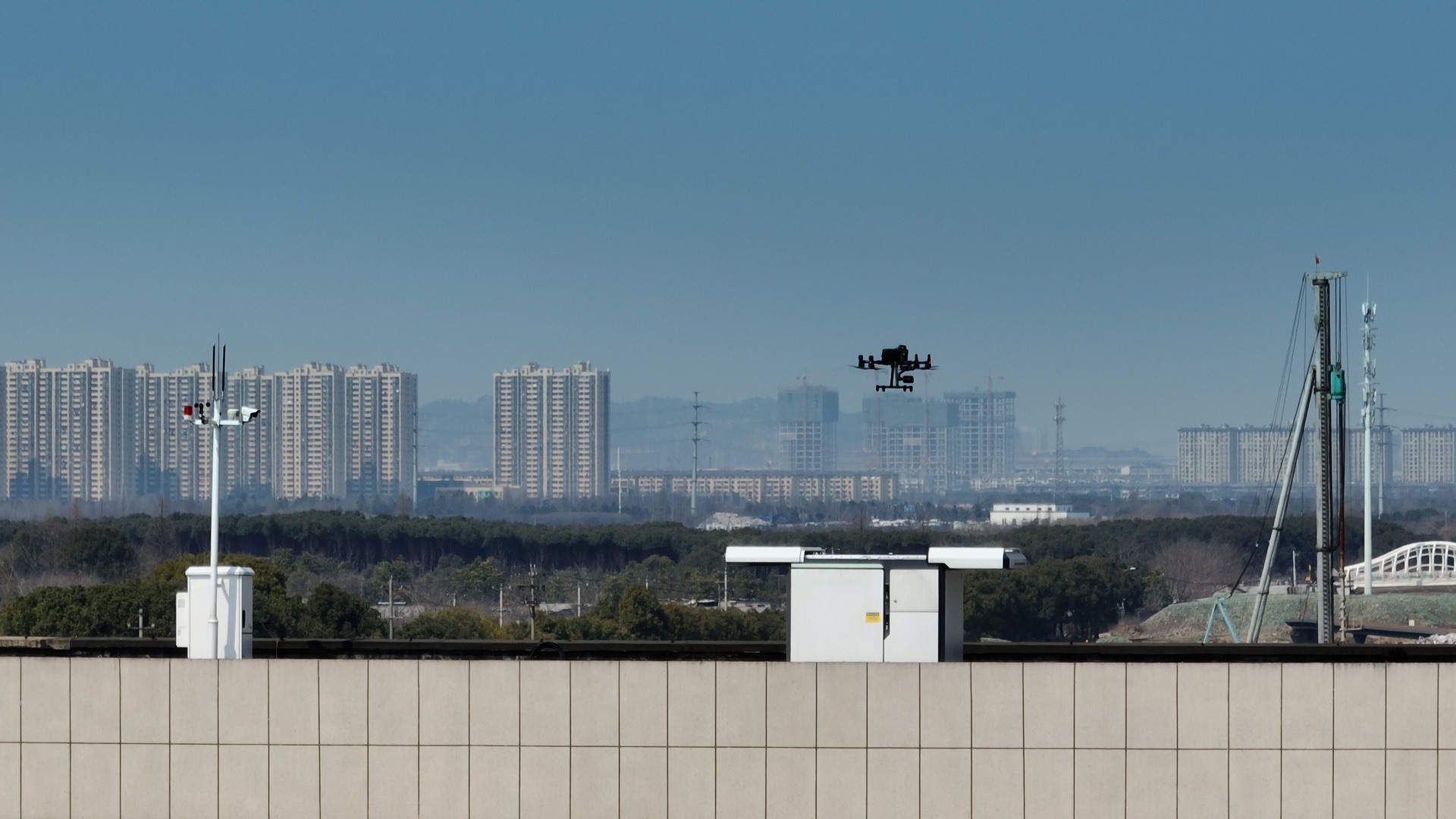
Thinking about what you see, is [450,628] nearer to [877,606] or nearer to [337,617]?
[337,617]

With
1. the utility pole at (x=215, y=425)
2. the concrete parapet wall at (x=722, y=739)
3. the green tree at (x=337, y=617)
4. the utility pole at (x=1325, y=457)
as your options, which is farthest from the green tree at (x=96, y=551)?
the concrete parapet wall at (x=722, y=739)

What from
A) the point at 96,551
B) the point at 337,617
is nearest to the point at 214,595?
the point at 337,617

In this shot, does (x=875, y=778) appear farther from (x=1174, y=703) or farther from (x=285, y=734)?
(x=285, y=734)

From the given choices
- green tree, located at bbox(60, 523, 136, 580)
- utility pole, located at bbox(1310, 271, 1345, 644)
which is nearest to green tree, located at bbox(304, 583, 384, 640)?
utility pole, located at bbox(1310, 271, 1345, 644)

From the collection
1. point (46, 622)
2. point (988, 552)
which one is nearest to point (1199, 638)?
point (46, 622)

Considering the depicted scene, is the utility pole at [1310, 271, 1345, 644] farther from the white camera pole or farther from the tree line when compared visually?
the white camera pole

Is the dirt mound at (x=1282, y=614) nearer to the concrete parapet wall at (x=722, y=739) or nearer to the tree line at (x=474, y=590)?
the tree line at (x=474, y=590)
